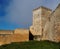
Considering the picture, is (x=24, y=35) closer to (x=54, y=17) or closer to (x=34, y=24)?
(x=34, y=24)

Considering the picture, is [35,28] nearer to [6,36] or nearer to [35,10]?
[35,10]

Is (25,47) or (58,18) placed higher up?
(58,18)

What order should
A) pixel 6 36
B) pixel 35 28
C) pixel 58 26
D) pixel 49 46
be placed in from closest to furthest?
pixel 49 46 < pixel 58 26 < pixel 6 36 < pixel 35 28

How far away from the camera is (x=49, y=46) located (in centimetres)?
1540

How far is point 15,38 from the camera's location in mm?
30266

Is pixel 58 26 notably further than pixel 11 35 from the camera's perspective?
No

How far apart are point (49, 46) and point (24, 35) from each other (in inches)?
623

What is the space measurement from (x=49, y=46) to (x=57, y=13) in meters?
5.13

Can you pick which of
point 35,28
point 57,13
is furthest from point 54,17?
point 35,28

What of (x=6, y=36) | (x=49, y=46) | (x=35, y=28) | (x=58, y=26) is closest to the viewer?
(x=49, y=46)

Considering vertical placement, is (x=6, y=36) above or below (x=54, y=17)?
below

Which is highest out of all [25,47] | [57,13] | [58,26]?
[57,13]

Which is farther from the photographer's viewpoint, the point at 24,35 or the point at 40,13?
the point at 40,13

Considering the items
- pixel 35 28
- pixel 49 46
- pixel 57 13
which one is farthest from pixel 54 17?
pixel 35 28
